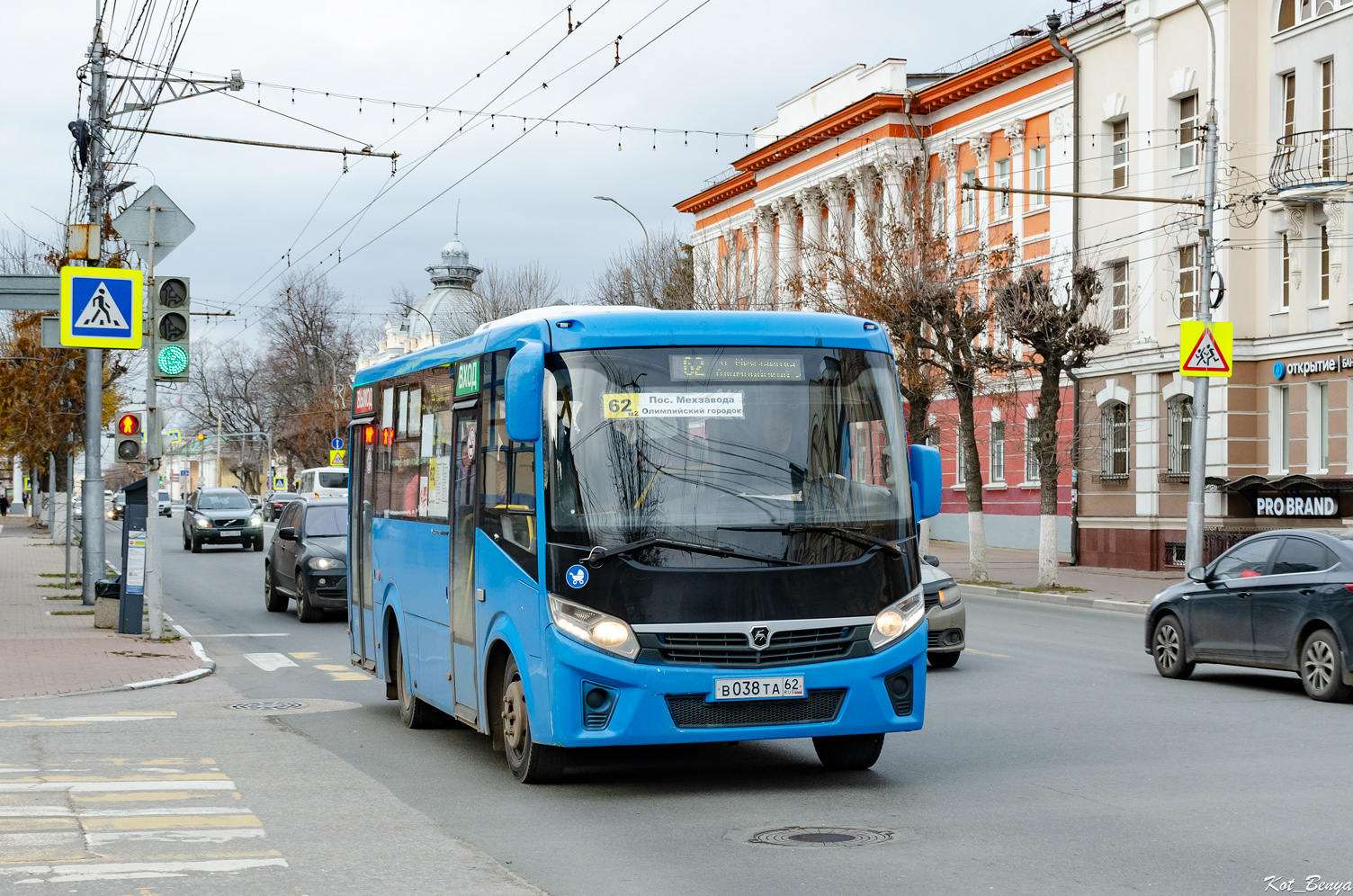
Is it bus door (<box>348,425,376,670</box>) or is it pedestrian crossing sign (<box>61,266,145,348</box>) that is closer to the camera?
bus door (<box>348,425,376,670</box>)

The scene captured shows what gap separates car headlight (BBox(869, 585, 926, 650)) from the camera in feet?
29.6

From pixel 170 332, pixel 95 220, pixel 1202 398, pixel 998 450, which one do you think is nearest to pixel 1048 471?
pixel 1202 398

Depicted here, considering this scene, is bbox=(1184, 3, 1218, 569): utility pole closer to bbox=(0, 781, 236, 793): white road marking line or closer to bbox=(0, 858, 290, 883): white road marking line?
bbox=(0, 781, 236, 793): white road marking line

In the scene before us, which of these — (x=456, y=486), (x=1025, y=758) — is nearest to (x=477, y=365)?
(x=456, y=486)

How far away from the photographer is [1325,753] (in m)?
10.2

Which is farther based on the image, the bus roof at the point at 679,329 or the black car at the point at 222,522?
the black car at the point at 222,522

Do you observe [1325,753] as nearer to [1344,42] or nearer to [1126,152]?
[1344,42]

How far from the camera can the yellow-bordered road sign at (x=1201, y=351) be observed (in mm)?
24984

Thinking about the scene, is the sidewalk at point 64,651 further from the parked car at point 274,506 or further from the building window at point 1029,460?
the parked car at point 274,506

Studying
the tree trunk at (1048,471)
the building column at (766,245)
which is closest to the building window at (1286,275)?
the tree trunk at (1048,471)

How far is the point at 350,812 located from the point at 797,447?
309 cm

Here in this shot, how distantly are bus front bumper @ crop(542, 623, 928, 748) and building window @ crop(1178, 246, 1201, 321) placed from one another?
2884 centimetres

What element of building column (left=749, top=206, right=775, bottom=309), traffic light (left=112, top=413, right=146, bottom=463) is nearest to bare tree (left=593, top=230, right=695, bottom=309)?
building column (left=749, top=206, right=775, bottom=309)

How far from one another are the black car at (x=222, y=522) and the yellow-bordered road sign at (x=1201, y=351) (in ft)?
88.7
